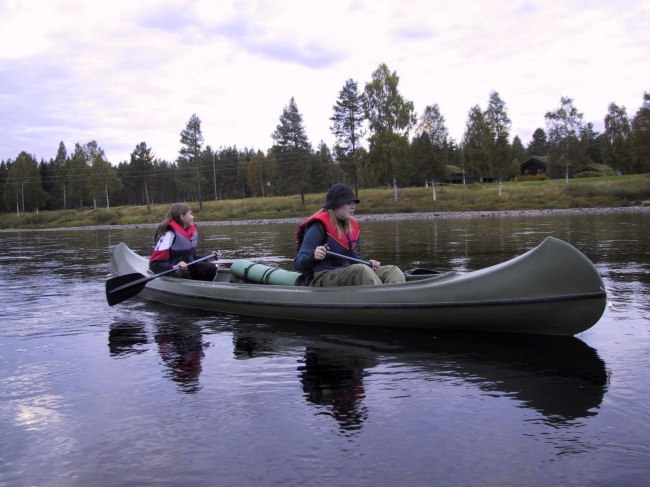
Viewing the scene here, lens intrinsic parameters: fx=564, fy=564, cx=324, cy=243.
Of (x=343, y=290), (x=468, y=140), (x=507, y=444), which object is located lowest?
(x=507, y=444)

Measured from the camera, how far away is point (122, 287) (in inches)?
316

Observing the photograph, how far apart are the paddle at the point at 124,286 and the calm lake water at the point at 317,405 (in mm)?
461

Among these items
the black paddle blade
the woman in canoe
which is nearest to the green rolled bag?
the woman in canoe

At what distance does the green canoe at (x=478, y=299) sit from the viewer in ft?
17.5

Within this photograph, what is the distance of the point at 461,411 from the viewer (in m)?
4.12

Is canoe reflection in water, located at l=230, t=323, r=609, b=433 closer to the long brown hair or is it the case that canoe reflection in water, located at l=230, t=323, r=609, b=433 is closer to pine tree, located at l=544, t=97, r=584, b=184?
the long brown hair

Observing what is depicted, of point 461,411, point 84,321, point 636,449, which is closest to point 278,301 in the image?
point 84,321

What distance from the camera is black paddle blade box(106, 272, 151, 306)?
8023mm

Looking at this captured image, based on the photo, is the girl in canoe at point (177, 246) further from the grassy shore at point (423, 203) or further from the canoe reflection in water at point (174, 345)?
the grassy shore at point (423, 203)

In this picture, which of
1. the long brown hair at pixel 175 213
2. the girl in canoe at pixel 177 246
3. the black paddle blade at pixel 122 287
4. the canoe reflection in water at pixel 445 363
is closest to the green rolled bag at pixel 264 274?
the girl in canoe at pixel 177 246

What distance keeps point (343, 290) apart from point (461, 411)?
265cm

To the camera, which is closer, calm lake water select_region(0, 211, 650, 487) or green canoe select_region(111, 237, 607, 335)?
calm lake water select_region(0, 211, 650, 487)

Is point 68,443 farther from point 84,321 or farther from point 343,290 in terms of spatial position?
Answer: point 84,321

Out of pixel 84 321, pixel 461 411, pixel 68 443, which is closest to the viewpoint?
pixel 68 443
